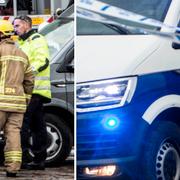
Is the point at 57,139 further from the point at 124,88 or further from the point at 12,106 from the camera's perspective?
the point at 124,88

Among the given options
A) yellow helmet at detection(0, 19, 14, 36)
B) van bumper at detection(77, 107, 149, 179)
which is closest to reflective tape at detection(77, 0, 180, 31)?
van bumper at detection(77, 107, 149, 179)

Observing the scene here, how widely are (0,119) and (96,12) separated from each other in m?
3.05

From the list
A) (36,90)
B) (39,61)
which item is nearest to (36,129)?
(36,90)

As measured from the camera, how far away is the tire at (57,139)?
321 inches

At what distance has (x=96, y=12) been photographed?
469 centimetres

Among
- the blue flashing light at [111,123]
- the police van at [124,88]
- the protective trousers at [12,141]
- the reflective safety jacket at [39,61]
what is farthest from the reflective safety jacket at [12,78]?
the blue flashing light at [111,123]

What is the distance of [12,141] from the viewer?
297 inches

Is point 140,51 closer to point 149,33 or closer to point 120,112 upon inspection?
point 149,33

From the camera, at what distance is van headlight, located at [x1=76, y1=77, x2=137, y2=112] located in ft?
15.3

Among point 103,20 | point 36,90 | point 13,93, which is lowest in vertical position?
point 103,20

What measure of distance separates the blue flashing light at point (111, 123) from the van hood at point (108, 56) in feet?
0.97

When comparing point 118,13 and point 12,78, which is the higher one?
point 12,78

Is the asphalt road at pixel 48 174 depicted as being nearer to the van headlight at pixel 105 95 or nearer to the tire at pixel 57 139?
the tire at pixel 57 139

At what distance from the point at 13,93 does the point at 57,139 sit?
1.11 m
